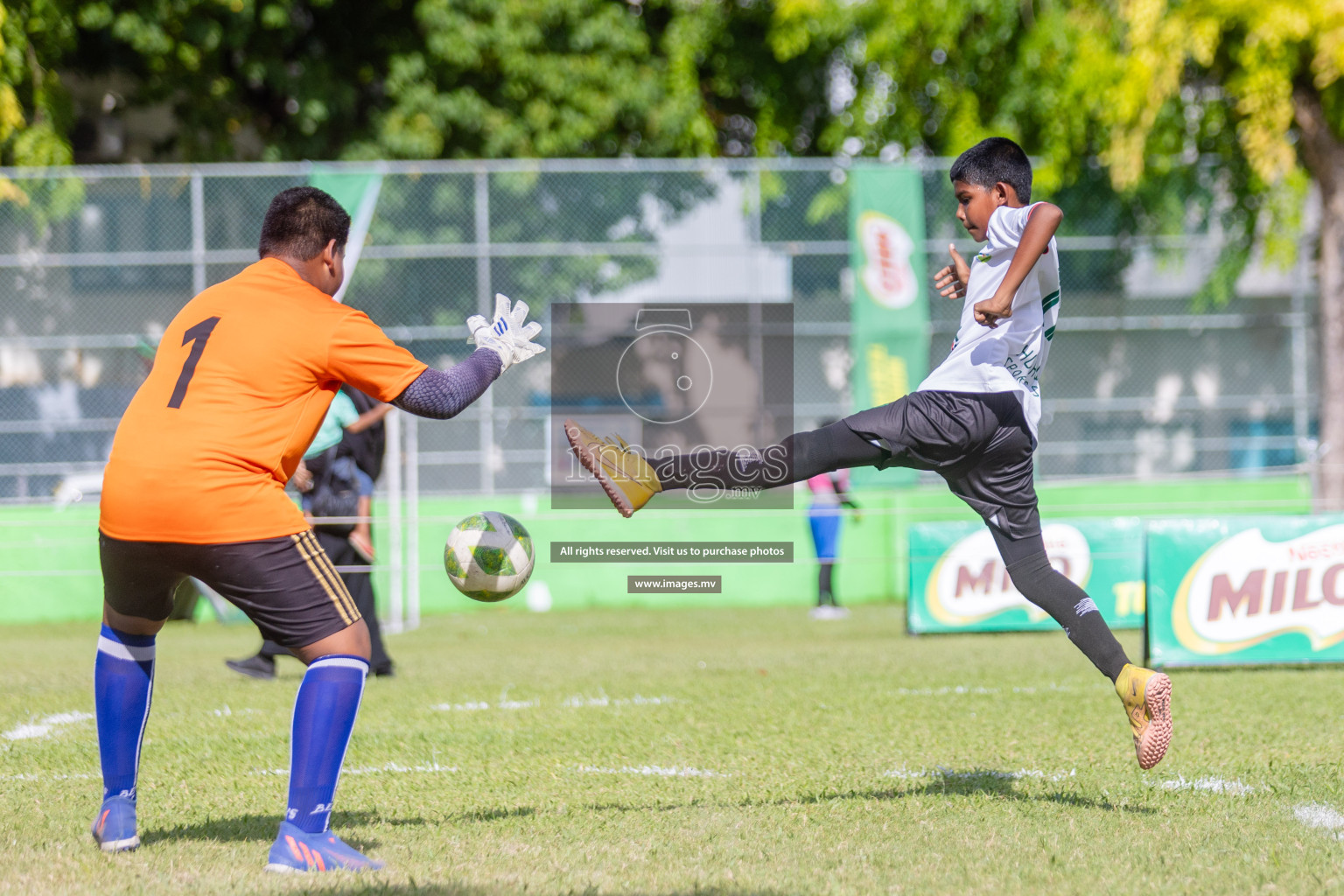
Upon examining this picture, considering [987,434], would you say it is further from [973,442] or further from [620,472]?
[620,472]

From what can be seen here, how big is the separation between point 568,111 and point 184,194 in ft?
19.2

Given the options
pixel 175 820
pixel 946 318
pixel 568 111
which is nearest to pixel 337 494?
pixel 175 820

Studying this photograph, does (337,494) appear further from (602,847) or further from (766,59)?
(766,59)

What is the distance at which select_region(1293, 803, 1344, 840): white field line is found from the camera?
3.94 metres

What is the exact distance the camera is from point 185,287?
16562 mm

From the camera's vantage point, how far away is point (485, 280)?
54.2 ft

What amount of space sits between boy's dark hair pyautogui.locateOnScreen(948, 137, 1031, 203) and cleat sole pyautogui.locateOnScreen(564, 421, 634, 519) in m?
1.63

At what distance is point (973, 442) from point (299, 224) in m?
2.30

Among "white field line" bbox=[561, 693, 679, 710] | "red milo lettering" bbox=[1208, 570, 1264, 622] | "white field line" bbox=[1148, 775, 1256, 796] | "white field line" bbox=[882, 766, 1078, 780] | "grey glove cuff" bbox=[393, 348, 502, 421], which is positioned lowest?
"white field line" bbox=[561, 693, 679, 710]

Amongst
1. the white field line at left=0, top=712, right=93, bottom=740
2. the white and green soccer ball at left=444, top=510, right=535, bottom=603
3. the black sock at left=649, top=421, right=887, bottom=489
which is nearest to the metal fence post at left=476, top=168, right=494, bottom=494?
the white field line at left=0, top=712, right=93, bottom=740

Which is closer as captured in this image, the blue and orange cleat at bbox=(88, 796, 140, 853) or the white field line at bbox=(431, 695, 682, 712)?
the blue and orange cleat at bbox=(88, 796, 140, 853)

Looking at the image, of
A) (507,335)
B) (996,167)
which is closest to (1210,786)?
(996,167)

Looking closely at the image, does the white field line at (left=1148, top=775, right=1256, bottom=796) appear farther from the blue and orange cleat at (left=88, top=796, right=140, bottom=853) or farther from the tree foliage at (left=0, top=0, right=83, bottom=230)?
the tree foliage at (left=0, top=0, right=83, bottom=230)

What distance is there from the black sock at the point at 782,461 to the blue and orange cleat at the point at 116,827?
2.04 metres
